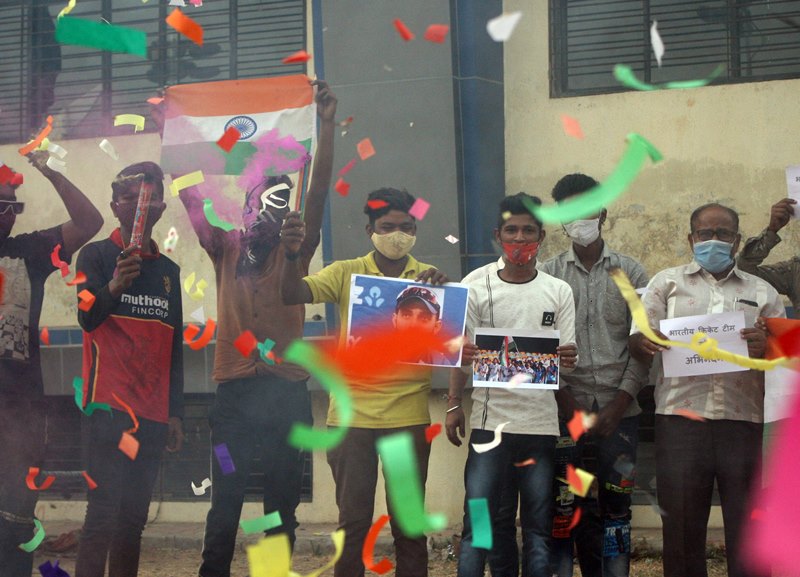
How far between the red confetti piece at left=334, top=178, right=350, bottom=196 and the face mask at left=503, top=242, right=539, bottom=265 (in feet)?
7.67

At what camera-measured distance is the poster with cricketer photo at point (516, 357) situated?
5395mm

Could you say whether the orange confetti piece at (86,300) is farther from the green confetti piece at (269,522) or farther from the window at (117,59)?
the window at (117,59)

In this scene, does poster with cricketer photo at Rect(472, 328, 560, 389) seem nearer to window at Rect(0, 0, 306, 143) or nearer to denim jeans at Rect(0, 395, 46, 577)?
denim jeans at Rect(0, 395, 46, 577)

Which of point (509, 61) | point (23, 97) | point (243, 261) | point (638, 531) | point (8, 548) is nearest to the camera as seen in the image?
point (8, 548)

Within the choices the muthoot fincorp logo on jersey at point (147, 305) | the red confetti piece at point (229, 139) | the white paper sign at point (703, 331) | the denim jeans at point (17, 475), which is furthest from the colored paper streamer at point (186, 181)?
the white paper sign at point (703, 331)

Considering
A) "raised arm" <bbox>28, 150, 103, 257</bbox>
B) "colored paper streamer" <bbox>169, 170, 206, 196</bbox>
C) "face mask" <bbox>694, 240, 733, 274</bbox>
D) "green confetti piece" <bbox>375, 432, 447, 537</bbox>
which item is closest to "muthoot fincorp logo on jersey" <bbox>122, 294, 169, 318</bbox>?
"raised arm" <bbox>28, 150, 103, 257</bbox>

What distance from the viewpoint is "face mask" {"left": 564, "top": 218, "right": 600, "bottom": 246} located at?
5903mm

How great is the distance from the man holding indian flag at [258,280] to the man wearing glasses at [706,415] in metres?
1.68

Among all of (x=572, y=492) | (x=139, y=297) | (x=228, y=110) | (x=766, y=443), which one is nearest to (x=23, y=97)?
(x=228, y=110)

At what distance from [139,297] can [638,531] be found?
12.2ft

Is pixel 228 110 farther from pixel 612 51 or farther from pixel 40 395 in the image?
pixel 612 51

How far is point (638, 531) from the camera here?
7730 millimetres

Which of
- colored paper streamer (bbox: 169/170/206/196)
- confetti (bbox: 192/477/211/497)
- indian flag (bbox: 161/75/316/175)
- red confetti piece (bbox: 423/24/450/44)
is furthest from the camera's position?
confetti (bbox: 192/477/211/497)

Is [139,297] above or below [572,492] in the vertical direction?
above
